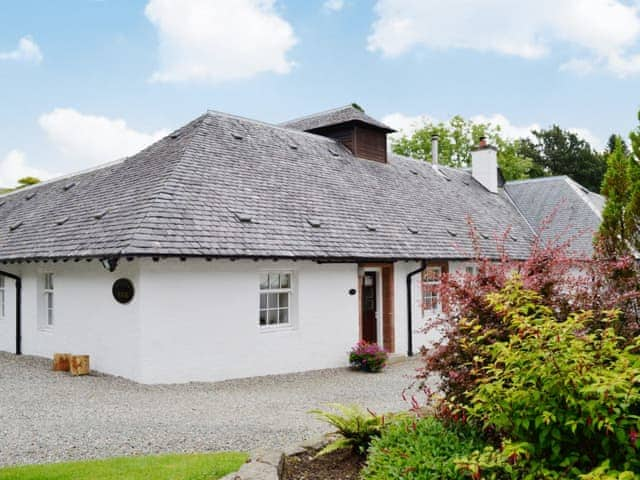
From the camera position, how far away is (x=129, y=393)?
33.3 feet

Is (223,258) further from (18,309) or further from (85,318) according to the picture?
(18,309)

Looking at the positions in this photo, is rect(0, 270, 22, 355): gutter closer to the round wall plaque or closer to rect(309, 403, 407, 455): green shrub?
the round wall plaque

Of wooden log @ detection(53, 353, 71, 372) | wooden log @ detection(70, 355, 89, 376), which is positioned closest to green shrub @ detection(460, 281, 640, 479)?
wooden log @ detection(70, 355, 89, 376)

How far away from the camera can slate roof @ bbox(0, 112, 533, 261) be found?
12016 millimetres

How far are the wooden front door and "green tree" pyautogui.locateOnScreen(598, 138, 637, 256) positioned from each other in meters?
7.76

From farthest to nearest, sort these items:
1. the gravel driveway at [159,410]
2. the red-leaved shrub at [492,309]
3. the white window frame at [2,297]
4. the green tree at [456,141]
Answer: the green tree at [456,141] → the white window frame at [2,297] → the gravel driveway at [159,410] → the red-leaved shrub at [492,309]

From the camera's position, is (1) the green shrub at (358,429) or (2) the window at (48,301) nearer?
(1) the green shrub at (358,429)

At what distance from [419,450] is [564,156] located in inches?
2047

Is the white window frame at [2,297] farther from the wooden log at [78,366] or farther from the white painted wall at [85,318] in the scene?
the wooden log at [78,366]

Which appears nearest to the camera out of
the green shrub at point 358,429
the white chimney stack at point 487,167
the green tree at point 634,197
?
the green shrub at point 358,429

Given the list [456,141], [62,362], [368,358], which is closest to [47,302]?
[62,362]

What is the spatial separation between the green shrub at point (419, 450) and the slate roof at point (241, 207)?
6.87 meters

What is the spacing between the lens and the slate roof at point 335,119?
20.1 meters

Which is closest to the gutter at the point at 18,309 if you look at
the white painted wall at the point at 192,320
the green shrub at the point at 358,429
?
the white painted wall at the point at 192,320
